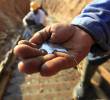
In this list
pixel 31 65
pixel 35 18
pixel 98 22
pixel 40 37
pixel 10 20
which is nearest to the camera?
pixel 31 65

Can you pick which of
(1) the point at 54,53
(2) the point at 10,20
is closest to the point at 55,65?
(1) the point at 54,53

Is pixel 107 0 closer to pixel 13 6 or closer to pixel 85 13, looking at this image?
pixel 85 13

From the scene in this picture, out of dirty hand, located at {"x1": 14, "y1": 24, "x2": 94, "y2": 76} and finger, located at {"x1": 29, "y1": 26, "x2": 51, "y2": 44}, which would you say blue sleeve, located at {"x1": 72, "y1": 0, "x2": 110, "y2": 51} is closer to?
dirty hand, located at {"x1": 14, "y1": 24, "x2": 94, "y2": 76}

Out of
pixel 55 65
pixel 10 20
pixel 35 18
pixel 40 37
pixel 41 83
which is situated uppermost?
pixel 40 37

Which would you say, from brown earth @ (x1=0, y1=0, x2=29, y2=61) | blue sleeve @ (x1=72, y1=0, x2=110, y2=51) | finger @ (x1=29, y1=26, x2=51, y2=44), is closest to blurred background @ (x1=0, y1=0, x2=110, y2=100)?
brown earth @ (x1=0, y1=0, x2=29, y2=61)

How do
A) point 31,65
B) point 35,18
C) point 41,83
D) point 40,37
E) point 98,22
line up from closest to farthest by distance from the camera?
point 31,65, point 40,37, point 98,22, point 41,83, point 35,18

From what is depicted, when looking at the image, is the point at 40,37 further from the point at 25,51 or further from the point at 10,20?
the point at 10,20

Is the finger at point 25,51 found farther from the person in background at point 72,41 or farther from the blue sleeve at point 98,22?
the blue sleeve at point 98,22

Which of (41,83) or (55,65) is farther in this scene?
(41,83)
